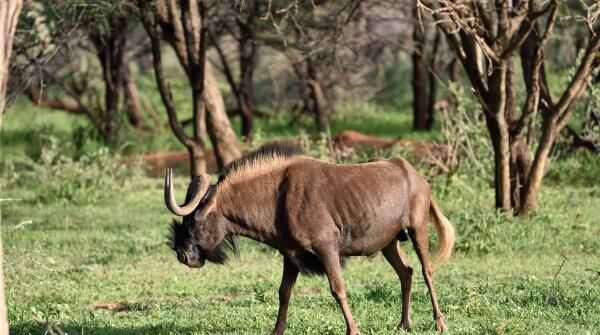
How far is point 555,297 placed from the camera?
29.3ft

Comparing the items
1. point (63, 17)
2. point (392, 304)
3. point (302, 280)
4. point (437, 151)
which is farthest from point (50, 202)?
point (392, 304)

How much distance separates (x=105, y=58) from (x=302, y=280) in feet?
43.9

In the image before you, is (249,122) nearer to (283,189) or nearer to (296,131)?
(296,131)

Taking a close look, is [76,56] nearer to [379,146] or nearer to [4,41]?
[379,146]

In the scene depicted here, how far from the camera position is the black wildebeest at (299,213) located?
7.67 metres

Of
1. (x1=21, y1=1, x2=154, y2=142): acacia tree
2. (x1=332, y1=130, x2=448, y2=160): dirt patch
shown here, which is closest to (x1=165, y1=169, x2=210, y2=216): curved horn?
(x1=21, y1=1, x2=154, y2=142): acacia tree

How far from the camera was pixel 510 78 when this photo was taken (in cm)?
1326

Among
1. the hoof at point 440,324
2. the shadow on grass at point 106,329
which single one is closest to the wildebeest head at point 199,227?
the shadow on grass at point 106,329

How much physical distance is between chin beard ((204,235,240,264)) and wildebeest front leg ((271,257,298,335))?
37 centimetres

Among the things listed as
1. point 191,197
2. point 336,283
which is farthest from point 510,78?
point 191,197

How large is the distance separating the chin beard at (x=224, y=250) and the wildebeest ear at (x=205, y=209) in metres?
0.32

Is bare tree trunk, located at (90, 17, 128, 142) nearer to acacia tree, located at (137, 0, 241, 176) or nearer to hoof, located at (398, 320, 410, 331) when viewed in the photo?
acacia tree, located at (137, 0, 241, 176)

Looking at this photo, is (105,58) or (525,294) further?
(105,58)

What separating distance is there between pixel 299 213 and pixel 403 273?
3.45 feet
